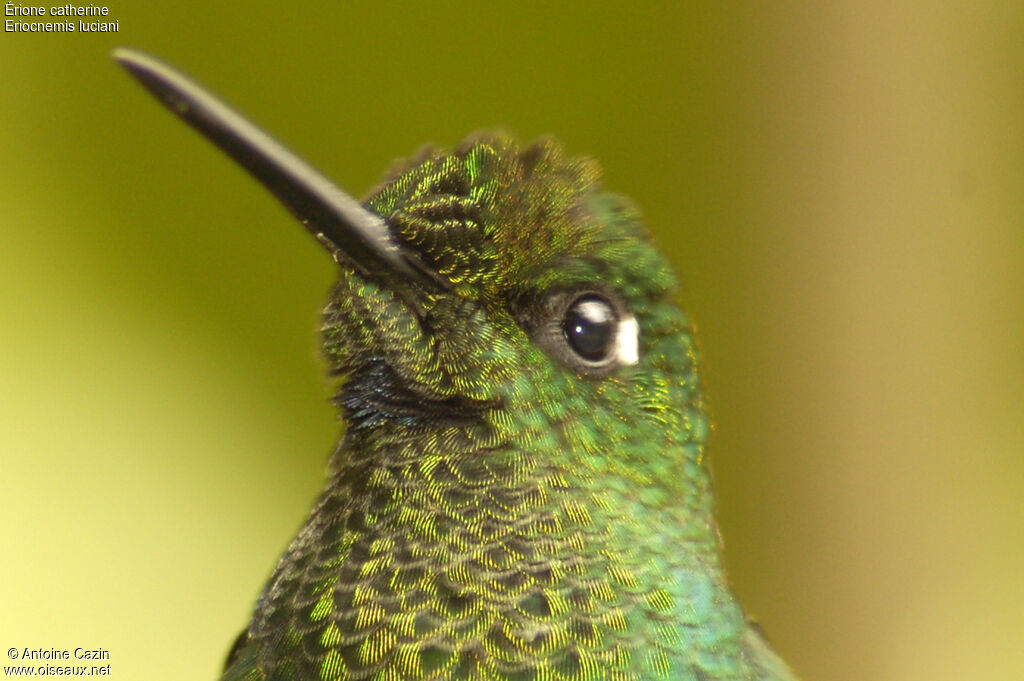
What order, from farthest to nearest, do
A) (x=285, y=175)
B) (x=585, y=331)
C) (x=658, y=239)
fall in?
(x=658, y=239) < (x=585, y=331) < (x=285, y=175)

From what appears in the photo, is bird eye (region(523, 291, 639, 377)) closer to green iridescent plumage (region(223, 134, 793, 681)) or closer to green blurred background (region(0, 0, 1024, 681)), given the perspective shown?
green iridescent plumage (region(223, 134, 793, 681))

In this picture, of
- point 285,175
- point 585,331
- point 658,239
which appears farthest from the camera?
point 658,239

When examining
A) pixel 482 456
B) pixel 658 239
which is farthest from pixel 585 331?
pixel 658 239

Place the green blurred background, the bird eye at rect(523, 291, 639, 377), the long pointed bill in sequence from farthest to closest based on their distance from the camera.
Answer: the green blurred background, the bird eye at rect(523, 291, 639, 377), the long pointed bill

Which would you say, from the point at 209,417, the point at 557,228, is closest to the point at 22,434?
the point at 209,417

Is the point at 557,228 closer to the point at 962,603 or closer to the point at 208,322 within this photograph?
the point at 208,322

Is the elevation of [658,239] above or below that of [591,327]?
above

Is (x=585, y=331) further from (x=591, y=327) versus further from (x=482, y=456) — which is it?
(x=482, y=456)

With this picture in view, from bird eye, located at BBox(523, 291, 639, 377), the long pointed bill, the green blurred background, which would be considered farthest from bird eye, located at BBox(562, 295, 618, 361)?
the green blurred background
